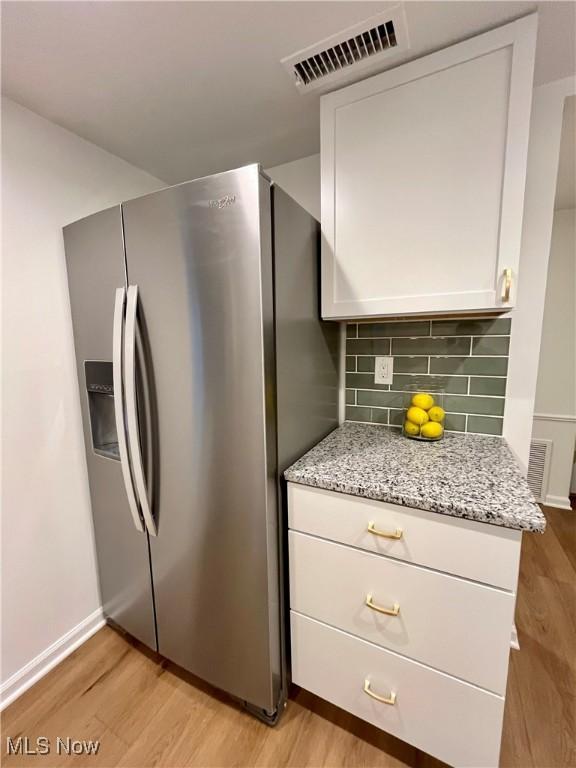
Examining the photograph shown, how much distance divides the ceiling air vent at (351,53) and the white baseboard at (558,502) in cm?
307

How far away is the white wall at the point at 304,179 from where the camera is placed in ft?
5.29

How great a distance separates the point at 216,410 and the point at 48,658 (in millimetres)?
1420

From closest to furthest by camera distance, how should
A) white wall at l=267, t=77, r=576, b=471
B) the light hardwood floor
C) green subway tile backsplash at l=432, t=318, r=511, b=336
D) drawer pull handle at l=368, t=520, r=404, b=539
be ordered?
drawer pull handle at l=368, t=520, r=404, b=539, the light hardwood floor, white wall at l=267, t=77, r=576, b=471, green subway tile backsplash at l=432, t=318, r=511, b=336

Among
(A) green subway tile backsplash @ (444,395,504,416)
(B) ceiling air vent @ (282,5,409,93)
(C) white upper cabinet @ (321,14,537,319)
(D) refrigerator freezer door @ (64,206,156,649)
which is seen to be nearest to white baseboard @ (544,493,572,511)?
(A) green subway tile backsplash @ (444,395,504,416)

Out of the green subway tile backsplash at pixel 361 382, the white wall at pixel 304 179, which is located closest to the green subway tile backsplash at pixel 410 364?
the green subway tile backsplash at pixel 361 382

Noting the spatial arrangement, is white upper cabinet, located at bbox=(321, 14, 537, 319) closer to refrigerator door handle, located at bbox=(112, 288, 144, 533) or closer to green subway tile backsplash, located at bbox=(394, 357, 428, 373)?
green subway tile backsplash, located at bbox=(394, 357, 428, 373)

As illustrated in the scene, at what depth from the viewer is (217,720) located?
3.83 ft

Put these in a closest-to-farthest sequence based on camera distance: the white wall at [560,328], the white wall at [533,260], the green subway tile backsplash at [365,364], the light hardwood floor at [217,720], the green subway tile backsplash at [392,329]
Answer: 1. the light hardwood floor at [217,720]
2. the white wall at [533,260]
3. the green subway tile backsplash at [392,329]
4. the green subway tile backsplash at [365,364]
5. the white wall at [560,328]

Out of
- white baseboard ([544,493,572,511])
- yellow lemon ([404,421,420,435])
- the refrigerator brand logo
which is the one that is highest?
the refrigerator brand logo

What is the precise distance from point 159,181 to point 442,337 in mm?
1766

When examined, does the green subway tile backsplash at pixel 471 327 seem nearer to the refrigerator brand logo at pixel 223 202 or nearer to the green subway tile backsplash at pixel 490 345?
the green subway tile backsplash at pixel 490 345

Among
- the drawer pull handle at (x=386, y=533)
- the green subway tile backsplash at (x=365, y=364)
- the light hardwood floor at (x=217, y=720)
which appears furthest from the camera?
the green subway tile backsplash at (x=365, y=364)

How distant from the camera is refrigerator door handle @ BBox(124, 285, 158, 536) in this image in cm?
107

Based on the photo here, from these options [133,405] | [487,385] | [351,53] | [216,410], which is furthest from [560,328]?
[133,405]
